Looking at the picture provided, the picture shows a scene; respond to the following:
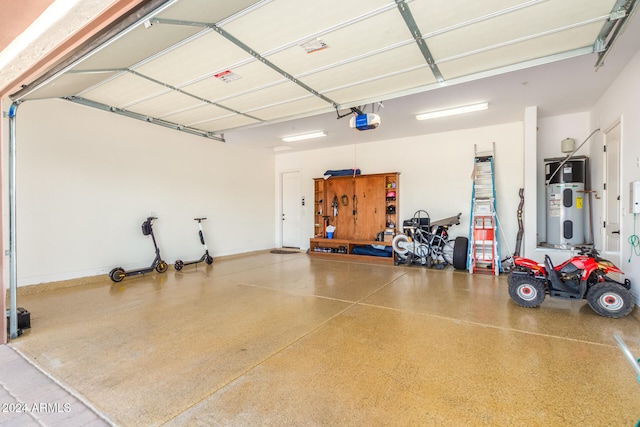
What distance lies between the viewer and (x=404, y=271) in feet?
20.5

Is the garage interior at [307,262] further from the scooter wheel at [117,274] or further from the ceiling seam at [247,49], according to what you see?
the scooter wheel at [117,274]

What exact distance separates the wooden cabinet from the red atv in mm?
3696

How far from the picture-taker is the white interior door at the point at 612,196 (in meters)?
4.31

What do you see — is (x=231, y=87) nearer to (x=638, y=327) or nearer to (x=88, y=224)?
(x=88, y=224)

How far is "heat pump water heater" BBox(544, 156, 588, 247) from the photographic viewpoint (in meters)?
5.62

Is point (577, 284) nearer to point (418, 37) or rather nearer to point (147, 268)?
point (418, 37)

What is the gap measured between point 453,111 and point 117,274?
6845 mm

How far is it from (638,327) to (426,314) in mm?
2104

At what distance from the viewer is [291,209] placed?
31.6 feet

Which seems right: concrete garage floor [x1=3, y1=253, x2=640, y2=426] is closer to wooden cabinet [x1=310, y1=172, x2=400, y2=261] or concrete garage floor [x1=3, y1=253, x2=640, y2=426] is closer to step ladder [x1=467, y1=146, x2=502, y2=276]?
step ladder [x1=467, y1=146, x2=502, y2=276]

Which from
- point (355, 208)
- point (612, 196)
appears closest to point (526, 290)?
point (612, 196)

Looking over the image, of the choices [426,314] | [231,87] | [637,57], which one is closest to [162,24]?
[231,87]

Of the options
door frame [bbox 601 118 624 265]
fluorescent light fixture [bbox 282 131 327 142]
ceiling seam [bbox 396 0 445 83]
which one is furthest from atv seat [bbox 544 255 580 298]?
fluorescent light fixture [bbox 282 131 327 142]

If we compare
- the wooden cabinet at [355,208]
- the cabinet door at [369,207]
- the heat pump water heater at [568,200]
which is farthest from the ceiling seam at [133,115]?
the heat pump water heater at [568,200]
